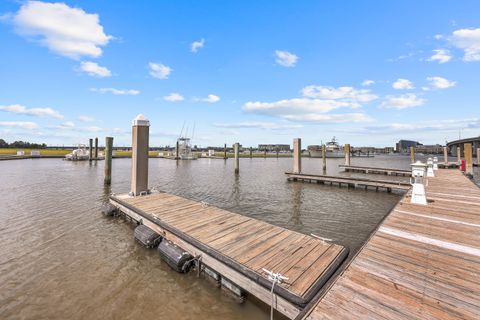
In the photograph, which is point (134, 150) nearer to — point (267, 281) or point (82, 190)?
point (82, 190)

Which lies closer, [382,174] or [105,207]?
[105,207]

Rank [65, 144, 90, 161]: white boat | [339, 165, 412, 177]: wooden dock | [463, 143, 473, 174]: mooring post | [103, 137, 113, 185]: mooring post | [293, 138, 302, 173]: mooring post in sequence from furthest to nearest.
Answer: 1. [65, 144, 90, 161]: white boat
2. [339, 165, 412, 177]: wooden dock
3. [293, 138, 302, 173]: mooring post
4. [463, 143, 473, 174]: mooring post
5. [103, 137, 113, 185]: mooring post

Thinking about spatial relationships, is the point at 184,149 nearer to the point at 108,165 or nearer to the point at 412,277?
the point at 108,165

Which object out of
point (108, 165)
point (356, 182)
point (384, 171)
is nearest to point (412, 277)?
point (356, 182)

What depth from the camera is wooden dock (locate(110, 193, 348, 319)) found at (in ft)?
14.2

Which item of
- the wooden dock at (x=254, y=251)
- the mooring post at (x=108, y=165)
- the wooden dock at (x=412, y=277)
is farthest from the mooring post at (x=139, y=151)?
the wooden dock at (x=412, y=277)

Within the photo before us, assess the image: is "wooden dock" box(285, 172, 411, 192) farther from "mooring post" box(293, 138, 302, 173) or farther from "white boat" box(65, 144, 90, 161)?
"white boat" box(65, 144, 90, 161)

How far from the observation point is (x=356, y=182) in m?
21.7

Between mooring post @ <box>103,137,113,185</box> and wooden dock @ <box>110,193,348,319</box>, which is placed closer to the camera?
wooden dock @ <box>110,193,348,319</box>

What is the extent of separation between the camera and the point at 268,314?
4.81m

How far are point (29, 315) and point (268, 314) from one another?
208 inches

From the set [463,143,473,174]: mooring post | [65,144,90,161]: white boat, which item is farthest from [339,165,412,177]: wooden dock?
[65,144,90,161]: white boat

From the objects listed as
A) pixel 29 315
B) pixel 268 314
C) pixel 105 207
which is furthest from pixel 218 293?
pixel 105 207

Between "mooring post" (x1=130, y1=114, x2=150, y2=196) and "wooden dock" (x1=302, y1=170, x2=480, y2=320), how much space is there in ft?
36.8
